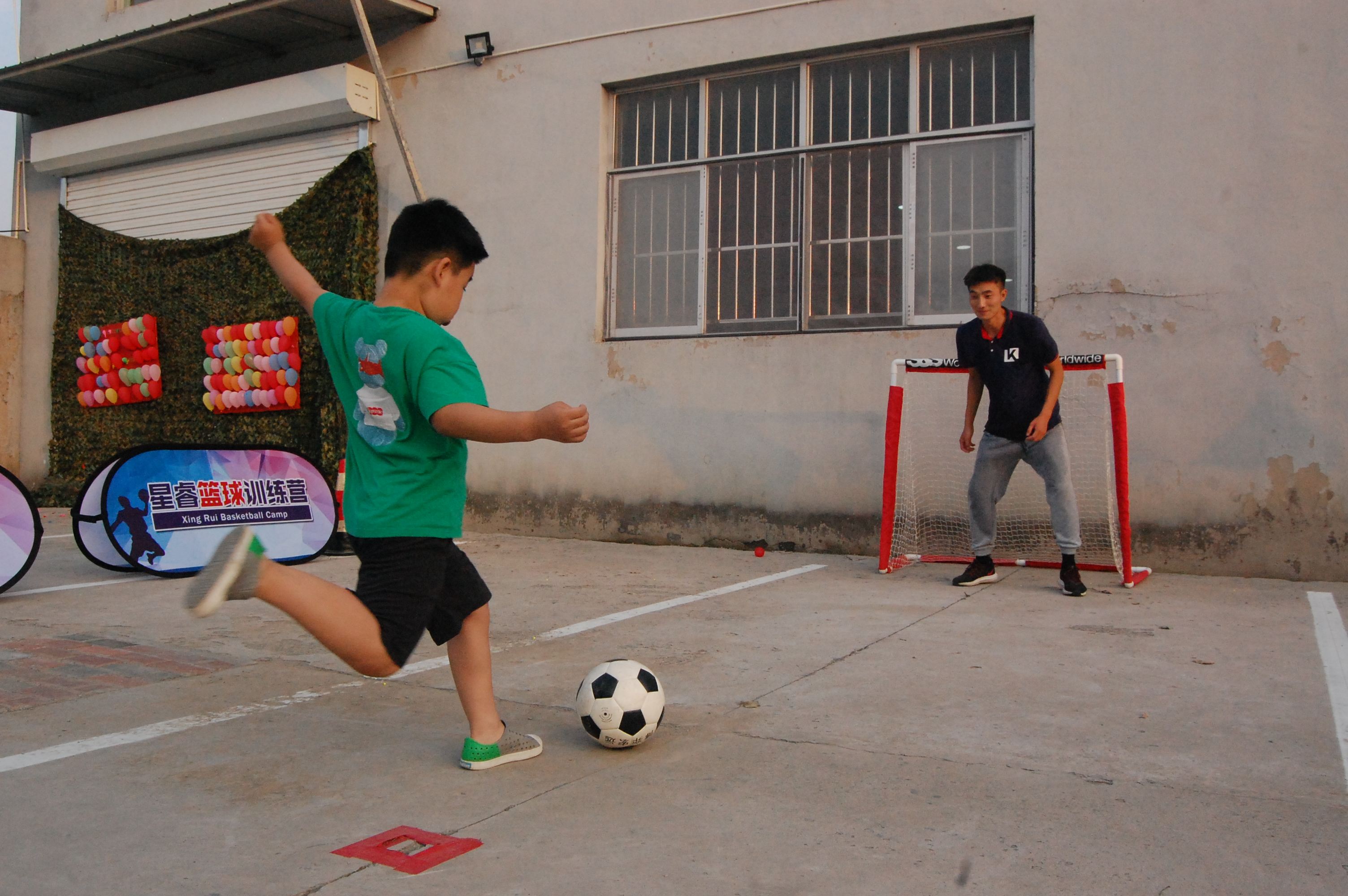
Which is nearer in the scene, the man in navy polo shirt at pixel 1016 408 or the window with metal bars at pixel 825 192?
the man in navy polo shirt at pixel 1016 408

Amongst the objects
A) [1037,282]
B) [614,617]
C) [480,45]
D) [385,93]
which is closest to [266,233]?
[614,617]

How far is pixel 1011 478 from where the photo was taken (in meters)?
7.46

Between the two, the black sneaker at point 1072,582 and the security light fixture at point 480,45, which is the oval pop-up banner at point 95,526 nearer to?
the security light fixture at point 480,45

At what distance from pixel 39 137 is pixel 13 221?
123cm

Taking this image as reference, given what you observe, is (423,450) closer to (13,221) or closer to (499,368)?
(499,368)

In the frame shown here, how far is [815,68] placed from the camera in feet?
28.5

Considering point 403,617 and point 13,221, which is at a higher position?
point 13,221

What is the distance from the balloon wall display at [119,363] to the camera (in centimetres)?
1202

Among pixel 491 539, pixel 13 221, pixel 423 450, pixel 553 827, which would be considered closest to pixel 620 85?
pixel 491 539

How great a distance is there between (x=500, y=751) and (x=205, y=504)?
15.9 feet

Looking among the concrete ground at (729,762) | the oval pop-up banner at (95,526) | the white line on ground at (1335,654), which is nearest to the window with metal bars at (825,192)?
the white line on ground at (1335,654)

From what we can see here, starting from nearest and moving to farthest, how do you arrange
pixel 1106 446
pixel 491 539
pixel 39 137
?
pixel 1106 446 < pixel 491 539 < pixel 39 137

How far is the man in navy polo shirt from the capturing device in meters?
6.36

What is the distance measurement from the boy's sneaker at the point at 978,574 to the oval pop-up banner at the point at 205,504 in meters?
4.49
